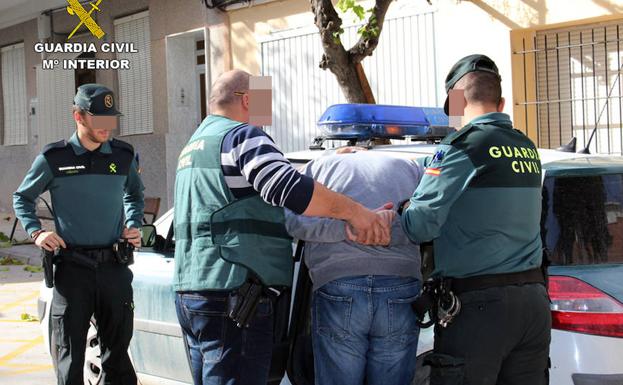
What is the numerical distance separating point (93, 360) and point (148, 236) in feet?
3.08

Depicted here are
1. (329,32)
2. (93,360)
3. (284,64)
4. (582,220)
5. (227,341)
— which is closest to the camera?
(227,341)

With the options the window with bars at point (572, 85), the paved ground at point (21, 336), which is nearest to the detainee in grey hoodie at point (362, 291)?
the paved ground at point (21, 336)

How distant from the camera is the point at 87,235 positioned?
4340 mm

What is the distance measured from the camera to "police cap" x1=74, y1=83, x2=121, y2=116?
14.5ft

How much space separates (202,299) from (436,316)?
90cm

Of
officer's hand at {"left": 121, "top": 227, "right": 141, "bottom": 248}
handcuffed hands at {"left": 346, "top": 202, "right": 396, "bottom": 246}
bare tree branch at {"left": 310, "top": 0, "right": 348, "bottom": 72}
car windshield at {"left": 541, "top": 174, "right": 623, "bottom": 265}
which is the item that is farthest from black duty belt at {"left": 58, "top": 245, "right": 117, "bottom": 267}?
bare tree branch at {"left": 310, "top": 0, "right": 348, "bottom": 72}

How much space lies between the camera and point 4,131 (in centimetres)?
1931

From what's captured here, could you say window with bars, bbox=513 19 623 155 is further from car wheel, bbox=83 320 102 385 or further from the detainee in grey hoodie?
the detainee in grey hoodie

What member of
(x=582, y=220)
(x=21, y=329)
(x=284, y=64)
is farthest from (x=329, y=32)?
(x=284, y=64)

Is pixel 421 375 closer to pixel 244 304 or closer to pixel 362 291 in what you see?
pixel 362 291

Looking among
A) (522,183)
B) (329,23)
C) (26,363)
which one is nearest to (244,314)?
(522,183)

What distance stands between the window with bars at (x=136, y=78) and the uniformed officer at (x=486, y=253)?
12.4 m

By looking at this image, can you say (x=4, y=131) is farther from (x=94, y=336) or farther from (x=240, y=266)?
(x=240, y=266)

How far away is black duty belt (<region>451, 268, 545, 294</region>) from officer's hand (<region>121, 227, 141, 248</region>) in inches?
85.0
